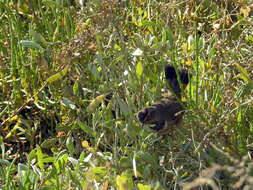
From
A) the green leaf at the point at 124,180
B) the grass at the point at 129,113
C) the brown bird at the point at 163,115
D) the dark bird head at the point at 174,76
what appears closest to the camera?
the green leaf at the point at 124,180

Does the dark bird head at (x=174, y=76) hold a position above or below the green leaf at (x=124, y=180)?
above

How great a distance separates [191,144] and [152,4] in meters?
0.95

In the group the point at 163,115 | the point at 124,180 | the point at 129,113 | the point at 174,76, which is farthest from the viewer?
the point at 174,76

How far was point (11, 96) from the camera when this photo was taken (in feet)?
8.73

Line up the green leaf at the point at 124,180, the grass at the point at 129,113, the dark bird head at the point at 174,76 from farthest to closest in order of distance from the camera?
1. the dark bird head at the point at 174,76
2. the grass at the point at 129,113
3. the green leaf at the point at 124,180

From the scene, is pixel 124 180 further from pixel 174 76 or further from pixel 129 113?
pixel 174 76

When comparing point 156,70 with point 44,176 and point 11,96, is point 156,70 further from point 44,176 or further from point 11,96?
point 11,96

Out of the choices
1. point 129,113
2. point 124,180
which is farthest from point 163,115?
point 124,180

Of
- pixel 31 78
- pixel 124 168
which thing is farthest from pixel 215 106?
pixel 31 78

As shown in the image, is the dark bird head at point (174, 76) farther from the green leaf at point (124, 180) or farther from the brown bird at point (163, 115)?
the green leaf at point (124, 180)

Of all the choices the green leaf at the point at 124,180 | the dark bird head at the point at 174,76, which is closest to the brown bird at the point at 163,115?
the dark bird head at the point at 174,76

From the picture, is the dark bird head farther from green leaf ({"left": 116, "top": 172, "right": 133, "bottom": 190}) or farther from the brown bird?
green leaf ({"left": 116, "top": 172, "right": 133, "bottom": 190})

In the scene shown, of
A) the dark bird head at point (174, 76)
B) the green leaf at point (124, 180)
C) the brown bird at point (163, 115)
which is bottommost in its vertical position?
the green leaf at point (124, 180)

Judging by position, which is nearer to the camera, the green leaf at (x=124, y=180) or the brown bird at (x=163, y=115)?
the green leaf at (x=124, y=180)
